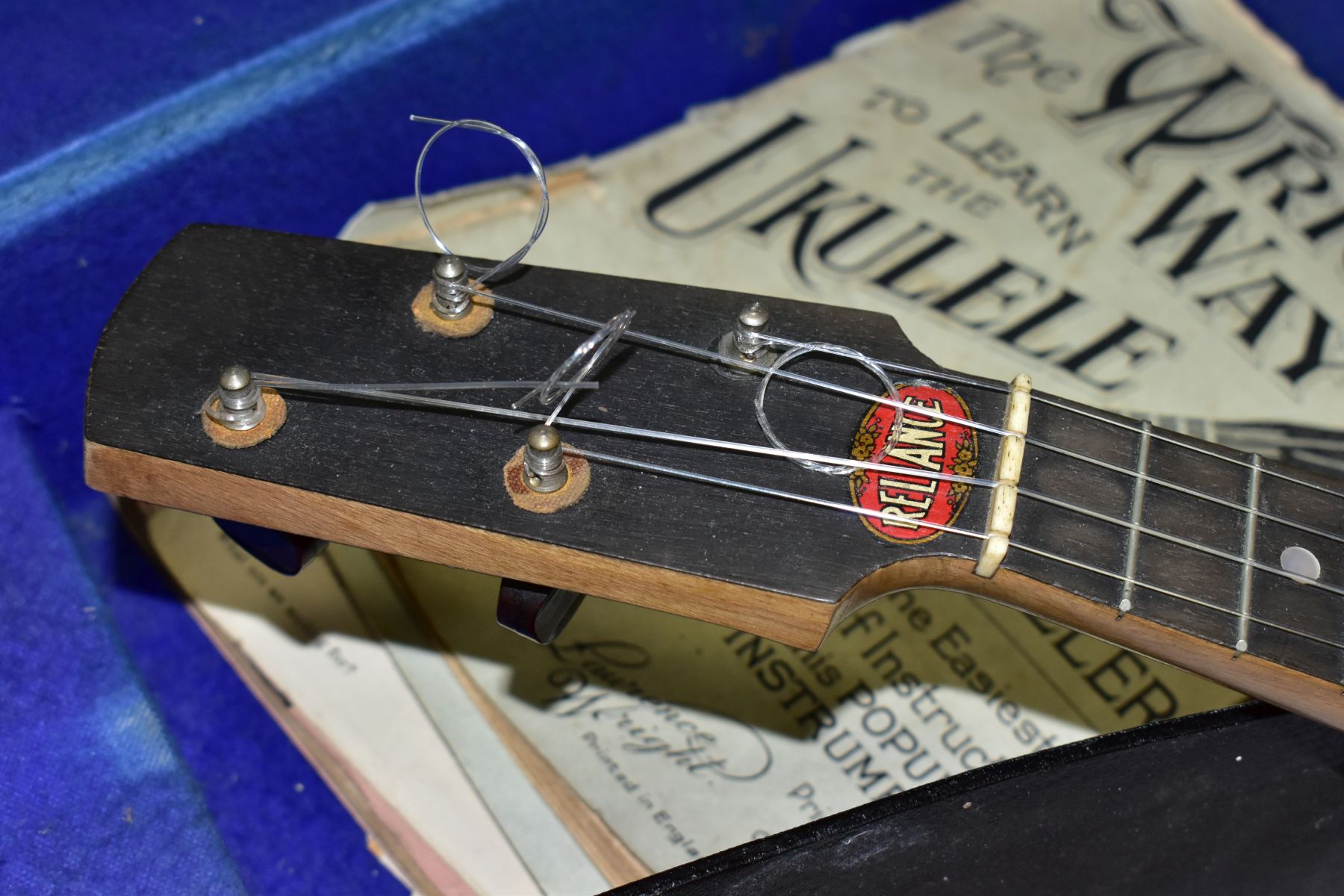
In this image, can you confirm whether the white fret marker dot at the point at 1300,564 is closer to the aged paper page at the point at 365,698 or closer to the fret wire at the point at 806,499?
the fret wire at the point at 806,499

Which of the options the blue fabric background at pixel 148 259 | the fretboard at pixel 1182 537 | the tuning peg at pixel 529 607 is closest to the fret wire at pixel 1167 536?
the fretboard at pixel 1182 537

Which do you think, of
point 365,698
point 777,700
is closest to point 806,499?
point 777,700

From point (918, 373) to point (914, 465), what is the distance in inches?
1.9

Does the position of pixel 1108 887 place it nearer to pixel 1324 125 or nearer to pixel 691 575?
pixel 691 575

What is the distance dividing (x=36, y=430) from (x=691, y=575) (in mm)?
539

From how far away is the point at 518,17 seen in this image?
0.94 meters

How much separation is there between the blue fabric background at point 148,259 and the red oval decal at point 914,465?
16.7 inches

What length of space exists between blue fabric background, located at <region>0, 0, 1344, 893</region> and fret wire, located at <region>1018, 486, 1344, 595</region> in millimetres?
485

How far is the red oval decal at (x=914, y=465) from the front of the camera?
22.5 inches

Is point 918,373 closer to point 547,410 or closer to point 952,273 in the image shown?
point 547,410

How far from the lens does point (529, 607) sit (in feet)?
1.93

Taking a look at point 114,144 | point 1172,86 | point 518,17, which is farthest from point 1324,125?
point 114,144

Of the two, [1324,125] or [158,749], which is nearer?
[158,749]

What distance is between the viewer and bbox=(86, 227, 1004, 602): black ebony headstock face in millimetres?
562
